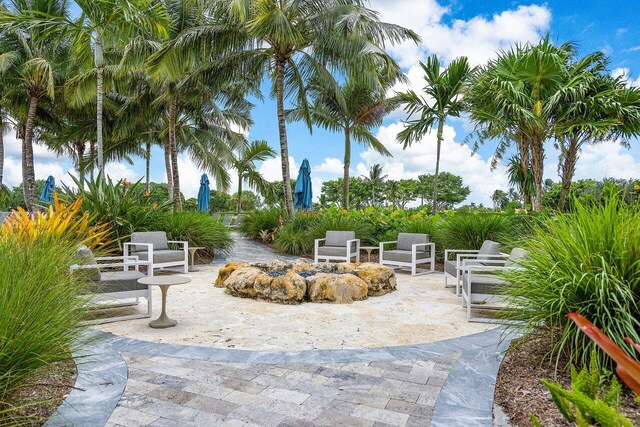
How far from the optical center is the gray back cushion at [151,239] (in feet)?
22.9

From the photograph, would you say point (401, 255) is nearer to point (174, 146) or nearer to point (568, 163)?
point (568, 163)

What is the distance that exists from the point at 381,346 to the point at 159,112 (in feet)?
50.8

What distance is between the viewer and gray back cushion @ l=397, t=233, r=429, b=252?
25.7ft

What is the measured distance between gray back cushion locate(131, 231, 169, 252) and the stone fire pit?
5.94 feet

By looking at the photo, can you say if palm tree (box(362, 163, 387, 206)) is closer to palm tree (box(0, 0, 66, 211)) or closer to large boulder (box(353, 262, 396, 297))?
palm tree (box(0, 0, 66, 211))

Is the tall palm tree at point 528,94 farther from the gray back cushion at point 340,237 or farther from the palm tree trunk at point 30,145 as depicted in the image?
the palm tree trunk at point 30,145

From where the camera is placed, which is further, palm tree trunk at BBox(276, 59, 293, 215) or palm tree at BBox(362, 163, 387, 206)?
palm tree at BBox(362, 163, 387, 206)

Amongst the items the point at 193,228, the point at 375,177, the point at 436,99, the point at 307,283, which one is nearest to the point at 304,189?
the point at 193,228

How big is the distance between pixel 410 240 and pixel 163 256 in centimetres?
447

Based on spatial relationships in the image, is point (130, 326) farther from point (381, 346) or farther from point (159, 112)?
point (159, 112)

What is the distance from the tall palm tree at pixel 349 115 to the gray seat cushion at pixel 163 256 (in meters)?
10.3

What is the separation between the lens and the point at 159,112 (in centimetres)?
1647

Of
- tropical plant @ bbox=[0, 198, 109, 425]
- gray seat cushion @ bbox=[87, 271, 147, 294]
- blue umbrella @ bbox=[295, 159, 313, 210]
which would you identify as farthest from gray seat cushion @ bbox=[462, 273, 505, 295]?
blue umbrella @ bbox=[295, 159, 313, 210]

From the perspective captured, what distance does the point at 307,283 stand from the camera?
214 inches
